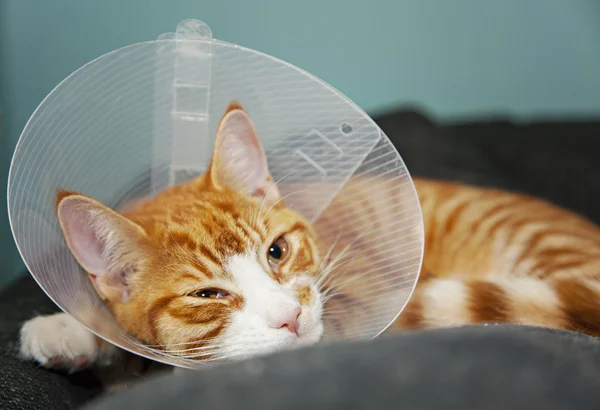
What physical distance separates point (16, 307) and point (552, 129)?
202 centimetres

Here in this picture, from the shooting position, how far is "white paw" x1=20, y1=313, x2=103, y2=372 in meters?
1.12

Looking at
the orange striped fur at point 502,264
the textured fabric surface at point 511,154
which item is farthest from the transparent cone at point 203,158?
the textured fabric surface at point 511,154

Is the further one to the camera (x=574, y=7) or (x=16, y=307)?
(x=574, y=7)

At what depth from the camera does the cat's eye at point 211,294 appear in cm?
103

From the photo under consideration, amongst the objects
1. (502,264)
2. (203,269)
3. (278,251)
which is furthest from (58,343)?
(502,264)

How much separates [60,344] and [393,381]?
79 centimetres

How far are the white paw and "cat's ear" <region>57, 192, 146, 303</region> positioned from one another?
0.10 meters

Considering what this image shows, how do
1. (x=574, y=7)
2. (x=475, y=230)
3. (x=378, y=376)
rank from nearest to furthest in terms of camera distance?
(x=378, y=376) < (x=475, y=230) < (x=574, y=7)

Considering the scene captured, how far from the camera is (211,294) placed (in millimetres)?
1043

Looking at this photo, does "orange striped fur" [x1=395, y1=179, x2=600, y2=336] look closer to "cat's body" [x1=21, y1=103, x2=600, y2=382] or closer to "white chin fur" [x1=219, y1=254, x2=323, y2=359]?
"cat's body" [x1=21, y1=103, x2=600, y2=382]

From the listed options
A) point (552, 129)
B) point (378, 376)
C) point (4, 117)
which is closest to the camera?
point (378, 376)

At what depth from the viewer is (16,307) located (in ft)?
4.44

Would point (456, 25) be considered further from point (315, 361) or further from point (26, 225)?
point (315, 361)

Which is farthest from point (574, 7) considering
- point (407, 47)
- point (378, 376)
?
point (378, 376)
